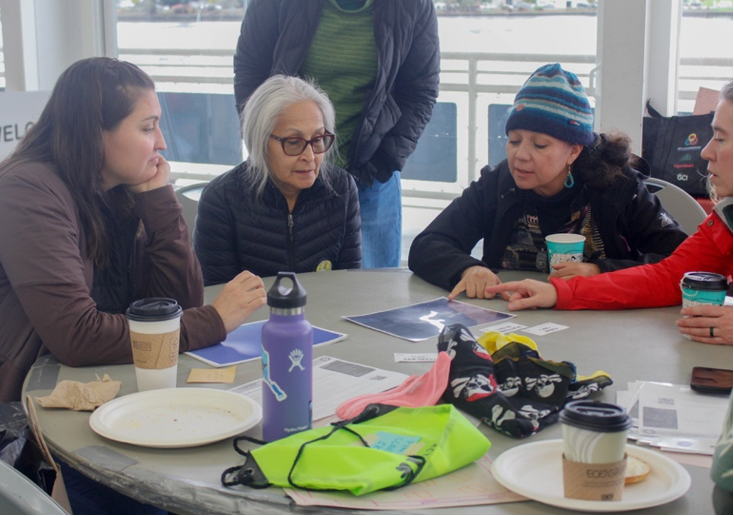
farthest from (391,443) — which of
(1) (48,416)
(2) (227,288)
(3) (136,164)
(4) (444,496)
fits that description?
(3) (136,164)

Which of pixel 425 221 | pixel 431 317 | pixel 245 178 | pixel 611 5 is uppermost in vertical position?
pixel 611 5

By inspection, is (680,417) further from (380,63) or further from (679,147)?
(679,147)

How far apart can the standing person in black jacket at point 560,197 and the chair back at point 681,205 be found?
24 cm

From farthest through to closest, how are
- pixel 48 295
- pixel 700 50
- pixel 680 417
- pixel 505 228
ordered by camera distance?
pixel 700 50, pixel 505 228, pixel 48 295, pixel 680 417

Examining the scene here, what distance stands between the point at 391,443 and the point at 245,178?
5.01 feet

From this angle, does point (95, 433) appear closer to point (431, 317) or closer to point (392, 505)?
point (392, 505)

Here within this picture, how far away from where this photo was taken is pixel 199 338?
5.50 ft

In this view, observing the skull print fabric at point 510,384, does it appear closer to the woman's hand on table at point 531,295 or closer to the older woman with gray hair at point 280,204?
the woman's hand on table at point 531,295

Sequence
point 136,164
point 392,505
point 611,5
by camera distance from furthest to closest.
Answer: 1. point 611,5
2. point 136,164
3. point 392,505

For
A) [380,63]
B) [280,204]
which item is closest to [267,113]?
[280,204]

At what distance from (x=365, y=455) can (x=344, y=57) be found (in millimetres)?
2174

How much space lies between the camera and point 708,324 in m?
1.66

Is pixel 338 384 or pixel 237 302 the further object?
pixel 237 302

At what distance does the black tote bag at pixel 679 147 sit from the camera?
315cm
